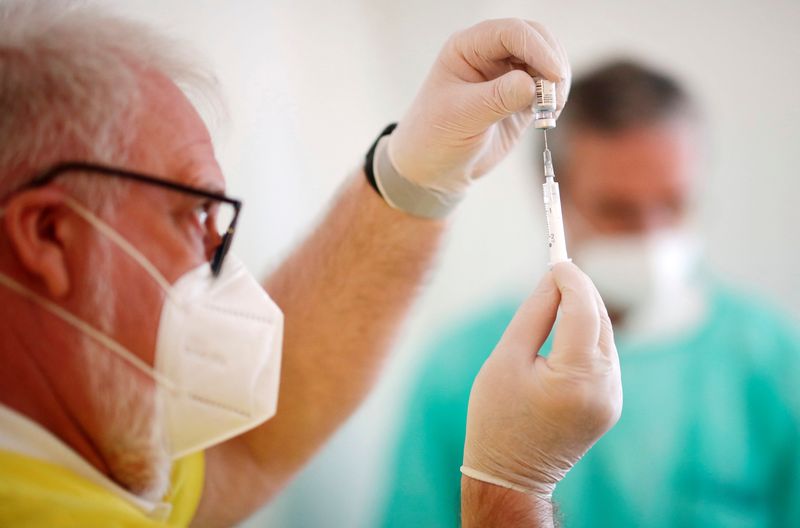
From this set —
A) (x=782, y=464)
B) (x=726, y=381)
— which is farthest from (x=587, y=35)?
(x=782, y=464)

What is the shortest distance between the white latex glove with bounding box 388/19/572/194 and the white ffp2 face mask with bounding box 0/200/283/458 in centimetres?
27

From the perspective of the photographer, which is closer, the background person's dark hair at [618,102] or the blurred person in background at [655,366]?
the blurred person in background at [655,366]

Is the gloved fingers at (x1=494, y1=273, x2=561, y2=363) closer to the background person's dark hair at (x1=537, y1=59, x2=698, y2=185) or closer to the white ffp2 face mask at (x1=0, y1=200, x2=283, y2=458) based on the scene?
the white ffp2 face mask at (x1=0, y1=200, x2=283, y2=458)

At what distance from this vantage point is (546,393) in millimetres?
677

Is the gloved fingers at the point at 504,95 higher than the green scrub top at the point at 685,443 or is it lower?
higher

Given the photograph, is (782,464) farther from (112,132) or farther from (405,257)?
(112,132)

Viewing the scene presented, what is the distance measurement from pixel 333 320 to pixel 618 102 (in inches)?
40.5

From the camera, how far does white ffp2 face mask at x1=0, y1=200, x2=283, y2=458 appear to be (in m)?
0.73

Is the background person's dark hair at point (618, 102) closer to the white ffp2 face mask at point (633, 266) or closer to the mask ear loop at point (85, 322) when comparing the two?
the white ffp2 face mask at point (633, 266)

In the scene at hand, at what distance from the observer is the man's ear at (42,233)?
67cm

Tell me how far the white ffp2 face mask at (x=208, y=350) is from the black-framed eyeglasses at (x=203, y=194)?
0.08ft

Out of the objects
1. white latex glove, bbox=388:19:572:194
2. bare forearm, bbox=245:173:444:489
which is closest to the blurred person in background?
bare forearm, bbox=245:173:444:489

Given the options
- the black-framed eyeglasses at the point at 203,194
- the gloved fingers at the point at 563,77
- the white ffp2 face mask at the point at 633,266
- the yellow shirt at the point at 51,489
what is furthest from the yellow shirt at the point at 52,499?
the white ffp2 face mask at the point at 633,266

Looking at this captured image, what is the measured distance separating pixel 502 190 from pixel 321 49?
73 centimetres
